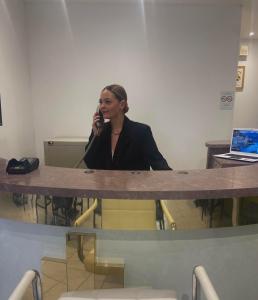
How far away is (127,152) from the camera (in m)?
1.58

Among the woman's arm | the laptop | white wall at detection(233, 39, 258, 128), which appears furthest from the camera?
white wall at detection(233, 39, 258, 128)

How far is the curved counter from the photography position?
961 millimetres

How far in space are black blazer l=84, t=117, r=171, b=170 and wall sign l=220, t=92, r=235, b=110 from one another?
6.77ft

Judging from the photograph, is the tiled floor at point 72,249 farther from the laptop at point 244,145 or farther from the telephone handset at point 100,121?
the laptop at point 244,145

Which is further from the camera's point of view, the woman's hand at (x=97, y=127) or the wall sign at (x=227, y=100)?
the wall sign at (x=227, y=100)

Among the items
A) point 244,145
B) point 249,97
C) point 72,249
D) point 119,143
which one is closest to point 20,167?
point 72,249

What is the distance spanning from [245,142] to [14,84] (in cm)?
245

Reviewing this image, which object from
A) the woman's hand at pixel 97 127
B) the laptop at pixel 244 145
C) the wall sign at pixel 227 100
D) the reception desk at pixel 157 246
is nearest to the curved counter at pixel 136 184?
the reception desk at pixel 157 246

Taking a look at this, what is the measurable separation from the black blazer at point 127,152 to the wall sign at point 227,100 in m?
2.06

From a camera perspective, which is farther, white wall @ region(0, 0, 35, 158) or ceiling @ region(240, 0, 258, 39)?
ceiling @ region(240, 0, 258, 39)

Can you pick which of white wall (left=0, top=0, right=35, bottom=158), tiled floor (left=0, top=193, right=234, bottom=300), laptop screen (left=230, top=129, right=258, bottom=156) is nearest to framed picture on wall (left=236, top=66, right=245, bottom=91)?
laptop screen (left=230, top=129, right=258, bottom=156)

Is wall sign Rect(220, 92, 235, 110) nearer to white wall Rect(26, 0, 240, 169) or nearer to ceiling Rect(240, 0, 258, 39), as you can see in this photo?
white wall Rect(26, 0, 240, 169)

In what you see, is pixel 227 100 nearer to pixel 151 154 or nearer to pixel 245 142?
pixel 245 142

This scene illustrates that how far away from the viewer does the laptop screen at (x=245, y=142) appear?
8.15ft
